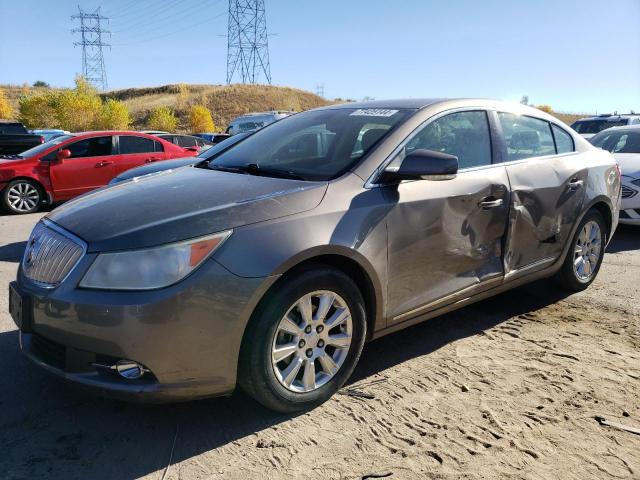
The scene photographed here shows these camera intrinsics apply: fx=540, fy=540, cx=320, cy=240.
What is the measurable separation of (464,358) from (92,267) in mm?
2321

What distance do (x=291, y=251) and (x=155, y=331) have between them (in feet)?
2.31

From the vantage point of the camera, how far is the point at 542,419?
9.11ft

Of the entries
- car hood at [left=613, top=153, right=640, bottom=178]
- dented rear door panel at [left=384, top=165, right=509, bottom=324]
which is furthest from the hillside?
dented rear door panel at [left=384, top=165, right=509, bottom=324]

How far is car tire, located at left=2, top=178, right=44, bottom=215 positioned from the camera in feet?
31.0

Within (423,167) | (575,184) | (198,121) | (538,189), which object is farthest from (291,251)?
(198,121)

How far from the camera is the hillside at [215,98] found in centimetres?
6544

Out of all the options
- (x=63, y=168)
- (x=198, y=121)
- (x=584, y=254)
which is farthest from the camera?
(x=198, y=121)

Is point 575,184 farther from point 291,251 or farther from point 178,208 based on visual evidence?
point 178,208

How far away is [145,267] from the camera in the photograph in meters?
2.33

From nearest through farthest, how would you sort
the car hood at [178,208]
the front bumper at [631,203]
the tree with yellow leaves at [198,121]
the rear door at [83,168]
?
1. the car hood at [178,208]
2. the front bumper at [631,203]
3. the rear door at [83,168]
4. the tree with yellow leaves at [198,121]

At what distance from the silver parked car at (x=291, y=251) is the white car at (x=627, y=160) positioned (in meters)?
3.73

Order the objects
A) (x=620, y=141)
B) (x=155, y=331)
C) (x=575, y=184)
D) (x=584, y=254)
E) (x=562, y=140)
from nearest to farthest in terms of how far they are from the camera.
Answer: (x=155, y=331)
(x=575, y=184)
(x=562, y=140)
(x=584, y=254)
(x=620, y=141)

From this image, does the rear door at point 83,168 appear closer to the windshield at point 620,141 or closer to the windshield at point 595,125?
the windshield at point 620,141

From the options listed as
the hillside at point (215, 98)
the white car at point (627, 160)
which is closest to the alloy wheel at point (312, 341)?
the white car at point (627, 160)
